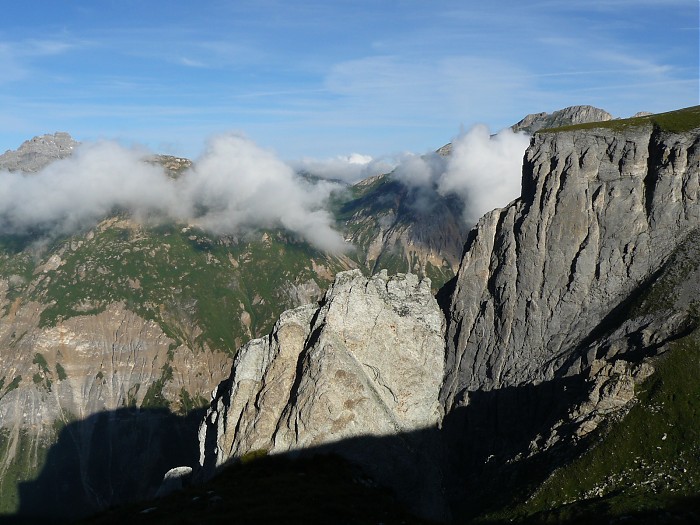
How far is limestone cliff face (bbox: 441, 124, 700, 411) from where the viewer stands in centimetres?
10812

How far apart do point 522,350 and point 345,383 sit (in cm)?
3115

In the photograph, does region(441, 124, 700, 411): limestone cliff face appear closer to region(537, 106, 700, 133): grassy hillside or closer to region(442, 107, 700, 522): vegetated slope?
region(442, 107, 700, 522): vegetated slope

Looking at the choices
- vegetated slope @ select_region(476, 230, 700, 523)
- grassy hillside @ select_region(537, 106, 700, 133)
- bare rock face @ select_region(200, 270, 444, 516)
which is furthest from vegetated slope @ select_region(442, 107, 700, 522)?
bare rock face @ select_region(200, 270, 444, 516)

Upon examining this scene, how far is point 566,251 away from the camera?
116 m

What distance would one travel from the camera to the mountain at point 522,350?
87750 millimetres

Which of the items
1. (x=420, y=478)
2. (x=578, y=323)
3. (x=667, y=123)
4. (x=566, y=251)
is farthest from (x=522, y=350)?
(x=667, y=123)

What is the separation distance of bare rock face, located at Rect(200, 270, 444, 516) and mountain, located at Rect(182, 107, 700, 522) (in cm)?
27

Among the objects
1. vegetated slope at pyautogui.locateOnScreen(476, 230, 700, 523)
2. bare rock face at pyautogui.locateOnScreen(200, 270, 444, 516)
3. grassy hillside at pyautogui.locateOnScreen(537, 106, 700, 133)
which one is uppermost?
grassy hillside at pyautogui.locateOnScreen(537, 106, 700, 133)

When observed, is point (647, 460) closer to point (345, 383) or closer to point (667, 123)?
point (345, 383)

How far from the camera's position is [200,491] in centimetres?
7875

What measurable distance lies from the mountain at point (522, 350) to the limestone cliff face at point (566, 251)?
0.25 meters

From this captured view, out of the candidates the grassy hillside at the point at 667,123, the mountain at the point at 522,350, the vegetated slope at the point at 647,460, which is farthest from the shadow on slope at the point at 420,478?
the grassy hillside at the point at 667,123

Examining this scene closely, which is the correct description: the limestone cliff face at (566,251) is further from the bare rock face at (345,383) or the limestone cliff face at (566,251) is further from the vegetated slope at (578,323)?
the bare rock face at (345,383)

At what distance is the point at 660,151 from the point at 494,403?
168 feet
